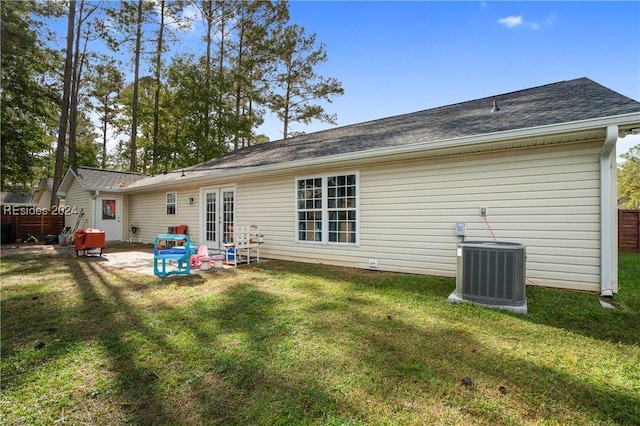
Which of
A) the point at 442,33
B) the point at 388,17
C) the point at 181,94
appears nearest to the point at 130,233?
the point at 181,94

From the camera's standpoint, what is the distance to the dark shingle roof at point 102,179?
42.1ft

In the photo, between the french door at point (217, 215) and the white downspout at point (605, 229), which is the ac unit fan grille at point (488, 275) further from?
the french door at point (217, 215)

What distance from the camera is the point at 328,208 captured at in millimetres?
6883

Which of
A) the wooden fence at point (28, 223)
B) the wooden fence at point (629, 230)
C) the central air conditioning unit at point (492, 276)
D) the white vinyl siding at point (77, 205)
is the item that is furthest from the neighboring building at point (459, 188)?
the wooden fence at point (28, 223)

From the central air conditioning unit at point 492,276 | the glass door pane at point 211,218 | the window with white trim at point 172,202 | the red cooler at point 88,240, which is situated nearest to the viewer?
the central air conditioning unit at point 492,276

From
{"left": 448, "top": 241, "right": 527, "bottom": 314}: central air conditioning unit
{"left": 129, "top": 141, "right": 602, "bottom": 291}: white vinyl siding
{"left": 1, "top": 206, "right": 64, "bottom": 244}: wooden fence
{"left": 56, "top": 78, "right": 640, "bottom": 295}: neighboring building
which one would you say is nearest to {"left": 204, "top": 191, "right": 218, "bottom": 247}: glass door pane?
{"left": 56, "top": 78, "right": 640, "bottom": 295}: neighboring building

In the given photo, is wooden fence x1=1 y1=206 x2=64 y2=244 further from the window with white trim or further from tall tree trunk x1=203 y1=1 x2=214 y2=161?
tall tree trunk x1=203 y1=1 x2=214 y2=161

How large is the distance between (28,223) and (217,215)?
1022cm

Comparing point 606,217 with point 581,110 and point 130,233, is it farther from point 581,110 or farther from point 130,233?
point 130,233

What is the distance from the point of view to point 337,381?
2.23 meters

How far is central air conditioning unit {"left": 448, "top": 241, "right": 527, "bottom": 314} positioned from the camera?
370 centimetres

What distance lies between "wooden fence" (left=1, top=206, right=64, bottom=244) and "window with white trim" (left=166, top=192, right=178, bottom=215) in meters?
6.90

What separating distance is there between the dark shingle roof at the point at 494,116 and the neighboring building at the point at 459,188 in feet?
0.12

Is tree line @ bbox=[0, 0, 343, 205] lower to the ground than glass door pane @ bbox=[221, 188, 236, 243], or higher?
higher
